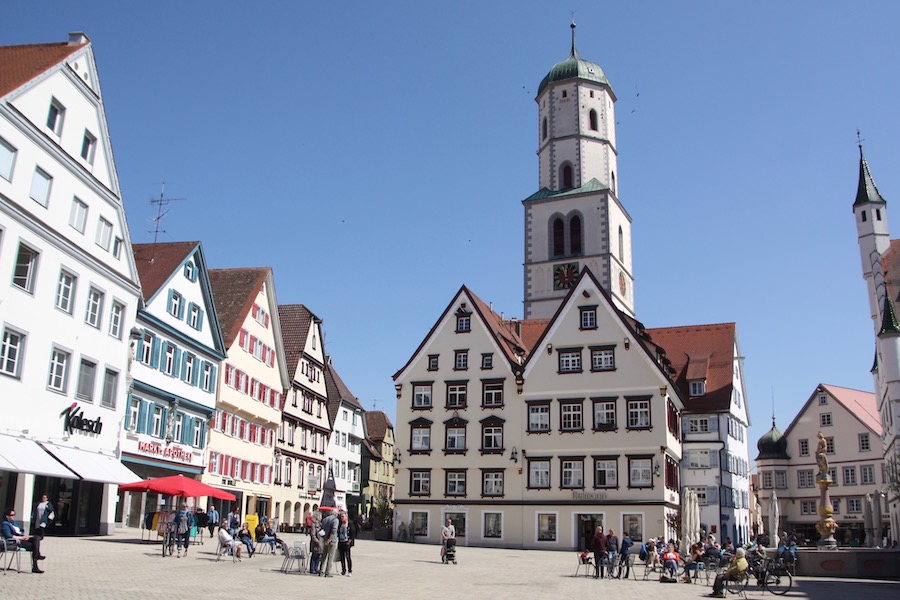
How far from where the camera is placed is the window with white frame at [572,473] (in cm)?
4678

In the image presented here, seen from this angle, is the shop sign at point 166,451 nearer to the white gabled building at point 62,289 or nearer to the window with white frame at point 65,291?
the white gabled building at point 62,289

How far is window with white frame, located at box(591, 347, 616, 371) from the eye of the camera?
47.4m

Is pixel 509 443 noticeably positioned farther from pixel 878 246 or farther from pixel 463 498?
pixel 878 246

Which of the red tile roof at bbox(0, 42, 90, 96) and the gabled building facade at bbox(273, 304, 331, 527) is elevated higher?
the red tile roof at bbox(0, 42, 90, 96)

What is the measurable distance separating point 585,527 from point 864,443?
4321 cm

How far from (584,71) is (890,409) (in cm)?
4100

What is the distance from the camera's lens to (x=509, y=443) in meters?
48.7

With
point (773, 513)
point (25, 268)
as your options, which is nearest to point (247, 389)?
point (25, 268)

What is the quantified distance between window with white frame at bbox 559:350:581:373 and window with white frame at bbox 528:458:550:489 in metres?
5.15

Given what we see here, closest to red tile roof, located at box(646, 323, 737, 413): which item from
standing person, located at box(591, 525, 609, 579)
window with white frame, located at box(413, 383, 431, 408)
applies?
window with white frame, located at box(413, 383, 431, 408)

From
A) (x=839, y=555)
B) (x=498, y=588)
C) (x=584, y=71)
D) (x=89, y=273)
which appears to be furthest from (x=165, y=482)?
(x=584, y=71)

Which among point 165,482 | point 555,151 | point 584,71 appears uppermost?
point 584,71

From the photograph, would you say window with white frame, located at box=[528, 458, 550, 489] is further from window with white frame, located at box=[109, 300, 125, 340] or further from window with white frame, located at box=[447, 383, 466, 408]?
window with white frame, located at box=[109, 300, 125, 340]

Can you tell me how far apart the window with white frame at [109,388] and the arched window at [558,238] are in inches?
1914
